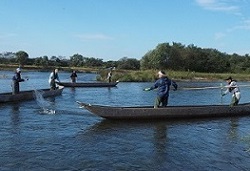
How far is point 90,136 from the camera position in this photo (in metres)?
14.5

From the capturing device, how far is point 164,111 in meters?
18.1

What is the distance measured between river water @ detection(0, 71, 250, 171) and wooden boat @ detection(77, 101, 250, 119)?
0.37 metres

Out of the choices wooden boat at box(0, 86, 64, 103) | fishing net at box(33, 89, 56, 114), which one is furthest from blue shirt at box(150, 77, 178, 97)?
wooden boat at box(0, 86, 64, 103)

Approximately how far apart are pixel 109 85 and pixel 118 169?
1375 inches

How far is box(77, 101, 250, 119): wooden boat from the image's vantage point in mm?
17109

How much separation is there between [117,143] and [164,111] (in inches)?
209

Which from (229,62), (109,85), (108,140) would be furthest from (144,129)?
(229,62)

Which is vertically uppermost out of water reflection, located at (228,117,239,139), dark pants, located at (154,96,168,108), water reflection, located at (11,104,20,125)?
dark pants, located at (154,96,168,108)

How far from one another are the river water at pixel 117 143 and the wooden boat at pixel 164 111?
1.21 feet

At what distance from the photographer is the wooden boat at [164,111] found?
17.1 m

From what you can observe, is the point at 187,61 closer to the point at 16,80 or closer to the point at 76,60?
the point at 76,60

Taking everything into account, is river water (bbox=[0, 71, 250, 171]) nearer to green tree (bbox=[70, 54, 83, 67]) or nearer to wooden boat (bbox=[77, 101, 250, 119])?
wooden boat (bbox=[77, 101, 250, 119])

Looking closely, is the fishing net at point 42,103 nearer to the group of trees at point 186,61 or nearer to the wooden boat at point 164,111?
the wooden boat at point 164,111

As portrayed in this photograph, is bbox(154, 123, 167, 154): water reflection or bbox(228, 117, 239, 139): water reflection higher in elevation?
bbox(154, 123, 167, 154): water reflection
